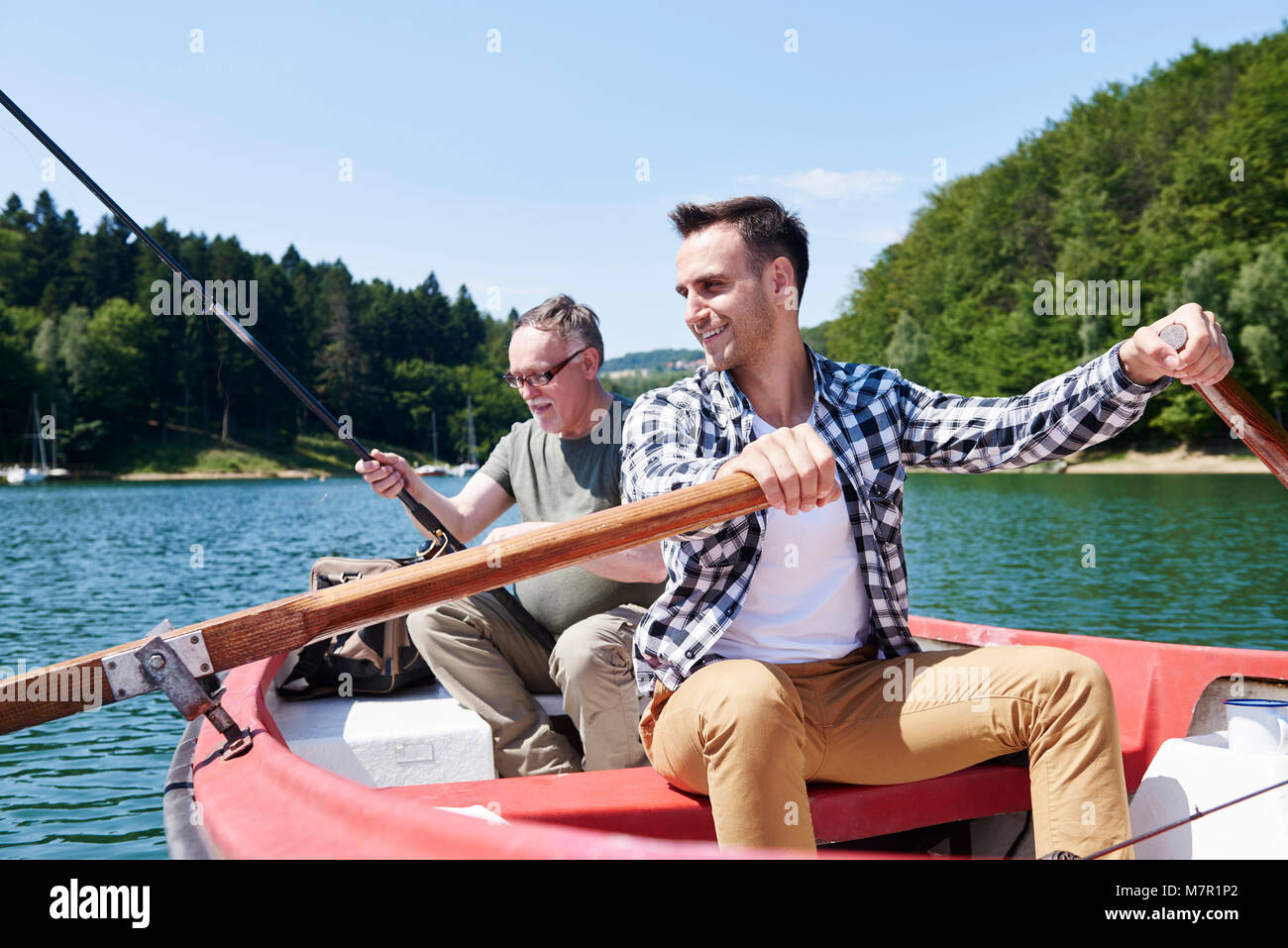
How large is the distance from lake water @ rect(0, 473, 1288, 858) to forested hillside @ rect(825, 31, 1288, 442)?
724cm

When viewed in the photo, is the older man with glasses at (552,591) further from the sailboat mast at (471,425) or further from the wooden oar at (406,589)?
the sailboat mast at (471,425)

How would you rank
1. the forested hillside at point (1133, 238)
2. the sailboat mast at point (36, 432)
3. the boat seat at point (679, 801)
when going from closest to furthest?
the boat seat at point (679, 801), the forested hillside at point (1133, 238), the sailboat mast at point (36, 432)

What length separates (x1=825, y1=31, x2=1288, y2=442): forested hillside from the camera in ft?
125

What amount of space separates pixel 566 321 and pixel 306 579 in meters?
14.5

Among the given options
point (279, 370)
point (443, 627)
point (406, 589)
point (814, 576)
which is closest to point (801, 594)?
point (814, 576)

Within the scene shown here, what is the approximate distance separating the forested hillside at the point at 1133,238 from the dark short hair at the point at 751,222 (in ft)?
127

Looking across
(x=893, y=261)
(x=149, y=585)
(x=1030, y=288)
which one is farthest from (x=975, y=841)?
(x=893, y=261)

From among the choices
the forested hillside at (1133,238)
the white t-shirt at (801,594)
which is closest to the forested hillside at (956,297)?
the forested hillside at (1133,238)

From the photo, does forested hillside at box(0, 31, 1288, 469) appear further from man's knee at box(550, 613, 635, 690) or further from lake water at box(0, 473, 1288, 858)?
man's knee at box(550, 613, 635, 690)

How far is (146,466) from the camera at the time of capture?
2395 inches

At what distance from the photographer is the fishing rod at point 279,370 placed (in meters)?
3.01

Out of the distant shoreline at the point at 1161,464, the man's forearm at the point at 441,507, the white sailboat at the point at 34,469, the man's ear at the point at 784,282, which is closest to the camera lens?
the man's ear at the point at 784,282

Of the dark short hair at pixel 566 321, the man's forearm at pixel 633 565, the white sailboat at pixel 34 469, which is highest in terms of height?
the white sailboat at pixel 34 469
